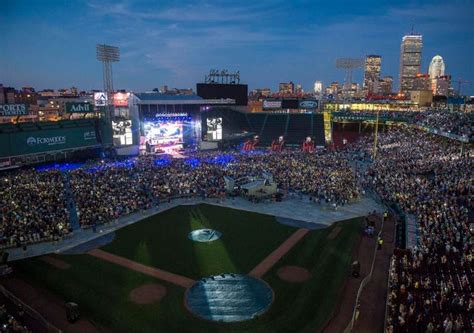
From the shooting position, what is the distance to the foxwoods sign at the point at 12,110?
42531 mm

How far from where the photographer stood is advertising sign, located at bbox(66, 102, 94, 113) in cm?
5059

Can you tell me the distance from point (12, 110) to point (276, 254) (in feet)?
126

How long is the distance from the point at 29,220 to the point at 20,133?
71.2 feet

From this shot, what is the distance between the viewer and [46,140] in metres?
44.7

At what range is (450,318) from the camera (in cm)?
1544

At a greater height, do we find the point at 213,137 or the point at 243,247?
the point at 213,137

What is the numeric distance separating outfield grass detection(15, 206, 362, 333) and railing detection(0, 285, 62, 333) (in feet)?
5.12

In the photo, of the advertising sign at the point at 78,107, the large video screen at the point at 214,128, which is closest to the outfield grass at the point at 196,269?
the advertising sign at the point at 78,107

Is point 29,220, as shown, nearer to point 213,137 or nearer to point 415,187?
point 415,187

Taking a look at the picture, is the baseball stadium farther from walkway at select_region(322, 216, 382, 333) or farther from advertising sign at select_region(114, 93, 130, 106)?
advertising sign at select_region(114, 93, 130, 106)

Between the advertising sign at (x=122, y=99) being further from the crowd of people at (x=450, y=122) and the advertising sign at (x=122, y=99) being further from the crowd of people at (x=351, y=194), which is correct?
the crowd of people at (x=450, y=122)

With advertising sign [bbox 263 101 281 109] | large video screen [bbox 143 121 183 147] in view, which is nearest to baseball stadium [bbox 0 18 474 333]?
large video screen [bbox 143 121 183 147]

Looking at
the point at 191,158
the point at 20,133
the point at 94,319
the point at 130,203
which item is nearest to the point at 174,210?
the point at 130,203

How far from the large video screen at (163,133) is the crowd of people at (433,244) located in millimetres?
32243
